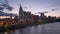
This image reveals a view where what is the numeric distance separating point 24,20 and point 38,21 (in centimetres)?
1038

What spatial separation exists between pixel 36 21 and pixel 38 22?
1111 millimetres

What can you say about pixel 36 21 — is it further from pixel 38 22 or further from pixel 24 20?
pixel 24 20

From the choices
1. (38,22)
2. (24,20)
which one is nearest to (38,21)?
(38,22)

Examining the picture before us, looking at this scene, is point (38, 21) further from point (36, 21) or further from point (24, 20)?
point (24, 20)

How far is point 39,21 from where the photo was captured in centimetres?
5288

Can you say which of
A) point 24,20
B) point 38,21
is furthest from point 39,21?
point 24,20

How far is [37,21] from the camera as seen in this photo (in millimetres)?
51969

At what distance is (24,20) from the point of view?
43.0 meters

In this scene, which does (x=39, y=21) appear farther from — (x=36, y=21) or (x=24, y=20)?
(x=24, y=20)

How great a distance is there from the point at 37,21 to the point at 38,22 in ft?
1.76

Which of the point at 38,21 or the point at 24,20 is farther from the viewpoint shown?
the point at 38,21

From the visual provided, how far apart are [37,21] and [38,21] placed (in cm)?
50

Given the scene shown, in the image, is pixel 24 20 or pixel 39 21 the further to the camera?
pixel 39 21

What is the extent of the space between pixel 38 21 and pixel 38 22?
38cm
